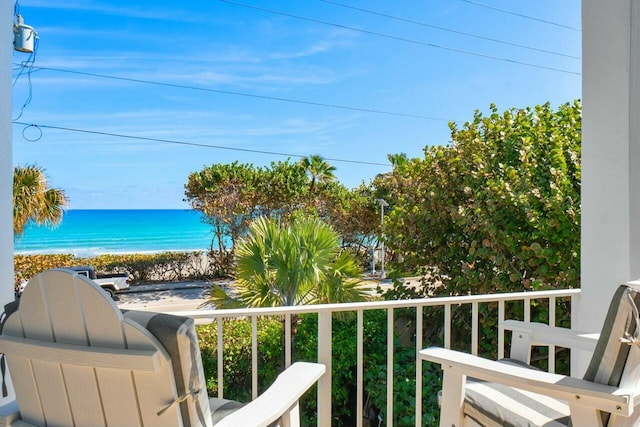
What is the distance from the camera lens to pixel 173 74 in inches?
922

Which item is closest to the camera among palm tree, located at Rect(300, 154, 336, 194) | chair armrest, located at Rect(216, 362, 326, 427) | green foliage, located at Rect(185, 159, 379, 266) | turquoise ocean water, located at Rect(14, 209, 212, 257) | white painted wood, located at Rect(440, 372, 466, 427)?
chair armrest, located at Rect(216, 362, 326, 427)

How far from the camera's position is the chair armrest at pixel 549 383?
118 centimetres

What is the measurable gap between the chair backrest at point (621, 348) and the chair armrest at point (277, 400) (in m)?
0.80

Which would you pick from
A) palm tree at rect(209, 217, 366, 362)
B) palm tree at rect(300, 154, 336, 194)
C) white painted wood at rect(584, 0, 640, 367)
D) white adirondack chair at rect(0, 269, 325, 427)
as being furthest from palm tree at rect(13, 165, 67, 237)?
palm tree at rect(300, 154, 336, 194)

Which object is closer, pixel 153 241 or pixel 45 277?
pixel 45 277

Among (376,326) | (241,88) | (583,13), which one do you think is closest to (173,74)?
(241,88)

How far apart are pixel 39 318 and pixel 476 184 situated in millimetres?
4330

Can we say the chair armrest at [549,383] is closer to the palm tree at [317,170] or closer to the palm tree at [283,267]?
the palm tree at [283,267]

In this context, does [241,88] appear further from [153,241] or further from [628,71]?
[628,71]

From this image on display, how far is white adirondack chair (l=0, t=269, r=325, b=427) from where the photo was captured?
1027mm

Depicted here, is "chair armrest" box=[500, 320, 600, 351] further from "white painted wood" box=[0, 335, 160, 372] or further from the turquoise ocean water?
the turquoise ocean water

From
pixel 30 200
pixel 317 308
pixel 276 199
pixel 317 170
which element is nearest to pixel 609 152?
pixel 317 308

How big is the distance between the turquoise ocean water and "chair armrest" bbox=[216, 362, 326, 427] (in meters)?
24.3

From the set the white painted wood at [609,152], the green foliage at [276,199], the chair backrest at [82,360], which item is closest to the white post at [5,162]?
the chair backrest at [82,360]
